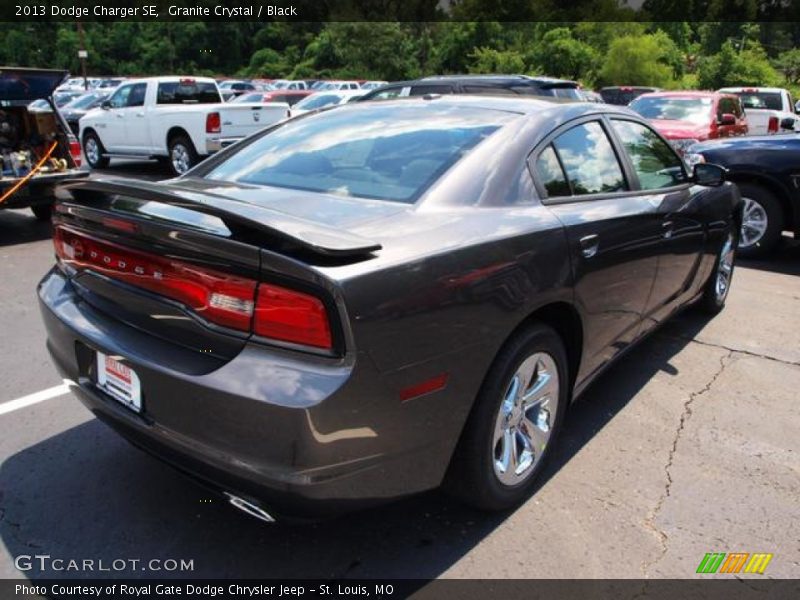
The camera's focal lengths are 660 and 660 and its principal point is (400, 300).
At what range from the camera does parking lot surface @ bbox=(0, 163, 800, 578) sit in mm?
2426

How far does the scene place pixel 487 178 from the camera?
263 cm

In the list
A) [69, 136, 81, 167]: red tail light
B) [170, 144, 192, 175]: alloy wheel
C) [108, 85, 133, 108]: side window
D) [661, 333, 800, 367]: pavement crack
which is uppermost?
[108, 85, 133, 108]: side window

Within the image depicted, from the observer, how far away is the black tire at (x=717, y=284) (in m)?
4.87

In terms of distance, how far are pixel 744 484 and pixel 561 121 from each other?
1.86 metres

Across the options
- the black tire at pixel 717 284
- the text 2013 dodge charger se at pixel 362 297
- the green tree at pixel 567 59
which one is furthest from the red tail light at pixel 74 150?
the green tree at pixel 567 59

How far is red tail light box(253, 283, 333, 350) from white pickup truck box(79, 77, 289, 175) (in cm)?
981

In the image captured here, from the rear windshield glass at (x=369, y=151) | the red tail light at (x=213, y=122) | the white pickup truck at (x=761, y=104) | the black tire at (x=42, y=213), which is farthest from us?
the white pickup truck at (x=761, y=104)

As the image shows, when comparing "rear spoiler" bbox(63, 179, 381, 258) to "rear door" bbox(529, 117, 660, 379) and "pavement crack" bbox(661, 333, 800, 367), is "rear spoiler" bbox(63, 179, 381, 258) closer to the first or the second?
"rear door" bbox(529, 117, 660, 379)

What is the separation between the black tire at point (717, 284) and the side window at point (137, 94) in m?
11.0

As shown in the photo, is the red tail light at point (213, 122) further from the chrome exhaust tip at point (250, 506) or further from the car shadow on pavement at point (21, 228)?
the chrome exhaust tip at point (250, 506)

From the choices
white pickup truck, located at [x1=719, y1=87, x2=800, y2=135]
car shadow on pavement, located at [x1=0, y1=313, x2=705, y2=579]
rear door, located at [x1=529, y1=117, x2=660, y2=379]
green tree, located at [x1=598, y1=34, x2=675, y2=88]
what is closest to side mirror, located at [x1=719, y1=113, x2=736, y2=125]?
white pickup truck, located at [x1=719, y1=87, x2=800, y2=135]

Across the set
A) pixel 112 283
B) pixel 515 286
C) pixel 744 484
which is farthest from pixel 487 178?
pixel 744 484

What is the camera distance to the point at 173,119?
11805 millimetres

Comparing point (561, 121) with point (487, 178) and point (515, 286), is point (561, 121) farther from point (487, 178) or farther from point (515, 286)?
point (515, 286)
